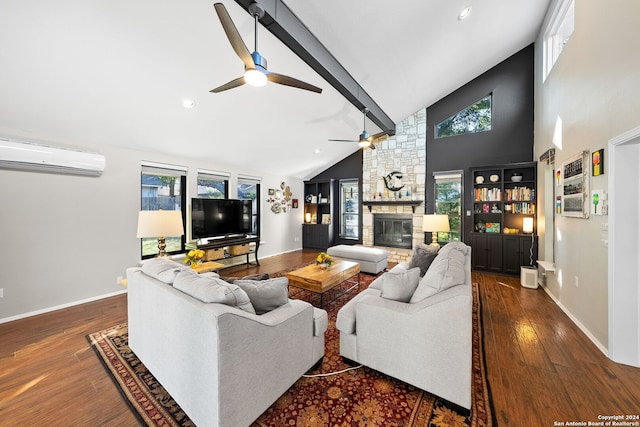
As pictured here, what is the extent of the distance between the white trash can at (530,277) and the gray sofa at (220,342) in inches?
158

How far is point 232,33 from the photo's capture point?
68.4 inches

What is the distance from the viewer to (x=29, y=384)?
1.90 meters

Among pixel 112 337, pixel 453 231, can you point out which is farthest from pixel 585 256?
pixel 112 337

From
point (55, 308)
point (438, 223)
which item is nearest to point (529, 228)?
point (438, 223)

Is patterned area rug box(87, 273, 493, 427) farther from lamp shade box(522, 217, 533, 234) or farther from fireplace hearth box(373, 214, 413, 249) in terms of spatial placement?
fireplace hearth box(373, 214, 413, 249)

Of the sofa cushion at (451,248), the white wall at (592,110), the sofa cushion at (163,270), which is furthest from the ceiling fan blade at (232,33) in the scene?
the white wall at (592,110)

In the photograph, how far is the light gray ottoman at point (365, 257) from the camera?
473 cm

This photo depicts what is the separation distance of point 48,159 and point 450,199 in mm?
7015

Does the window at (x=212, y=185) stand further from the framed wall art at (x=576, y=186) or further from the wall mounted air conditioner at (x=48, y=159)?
the framed wall art at (x=576, y=186)

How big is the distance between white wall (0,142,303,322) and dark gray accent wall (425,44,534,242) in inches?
232

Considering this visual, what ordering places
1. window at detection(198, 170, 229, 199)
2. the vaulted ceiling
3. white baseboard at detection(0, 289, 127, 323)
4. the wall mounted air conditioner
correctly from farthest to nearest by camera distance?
1. window at detection(198, 170, 229, 199)
2. white baseboard at detection(0, 289, 127, 323)
3. the wall mounted air conditioner
4. the vaulted ceiling

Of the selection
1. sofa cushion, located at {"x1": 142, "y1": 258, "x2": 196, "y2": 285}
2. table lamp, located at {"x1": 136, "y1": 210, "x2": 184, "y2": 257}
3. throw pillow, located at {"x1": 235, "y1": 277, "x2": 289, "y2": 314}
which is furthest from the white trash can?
table lamp, located at {"x1": 136, "y1": 210, "x2": 184, "y2": 257}

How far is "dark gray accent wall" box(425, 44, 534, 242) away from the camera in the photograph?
4.99 m

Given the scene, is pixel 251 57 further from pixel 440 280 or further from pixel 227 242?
pixel 227 242
